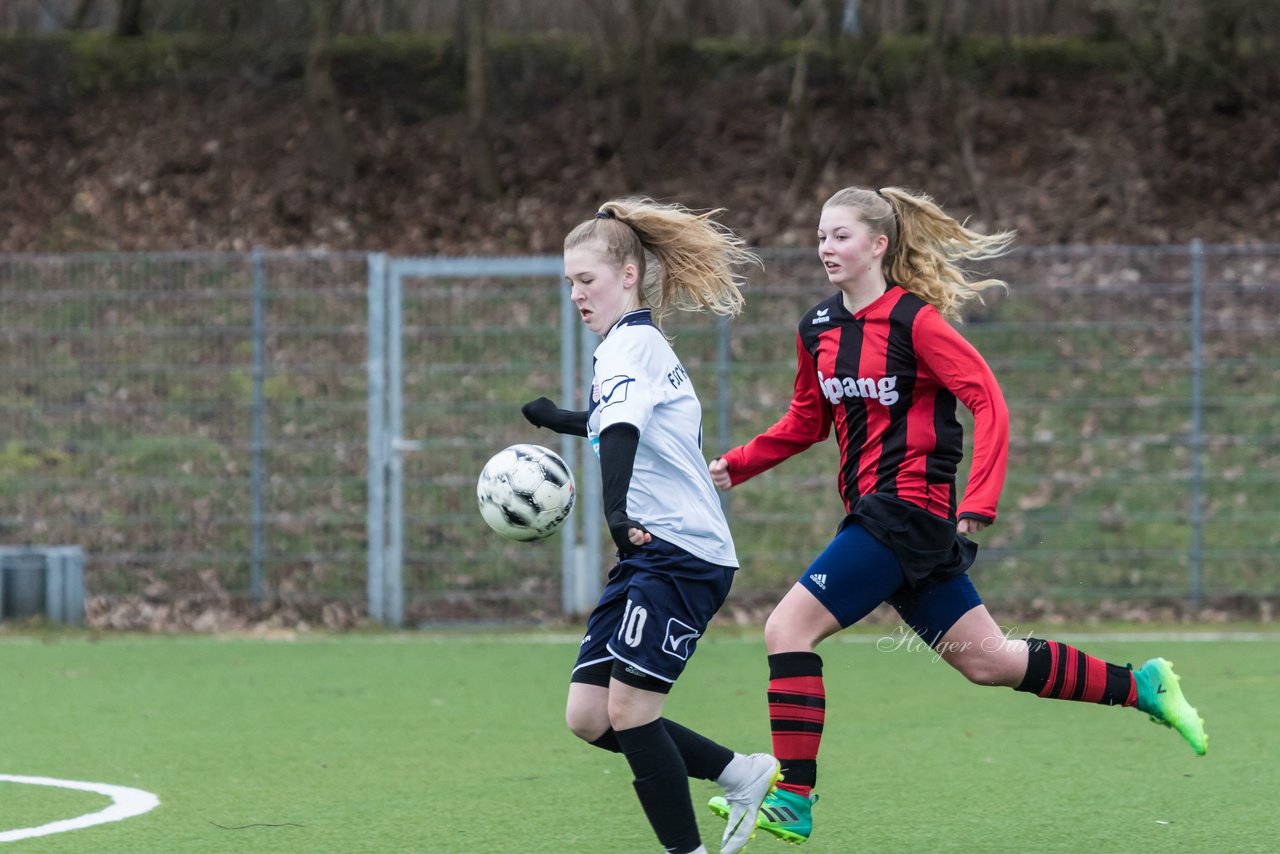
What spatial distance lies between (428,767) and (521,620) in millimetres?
4574

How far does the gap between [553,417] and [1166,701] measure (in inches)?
82.7

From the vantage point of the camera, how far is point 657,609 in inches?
165

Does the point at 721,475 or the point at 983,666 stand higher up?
the point at 721,475

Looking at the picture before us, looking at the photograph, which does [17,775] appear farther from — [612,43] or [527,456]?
[612,43]

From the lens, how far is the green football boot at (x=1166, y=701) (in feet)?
17.0

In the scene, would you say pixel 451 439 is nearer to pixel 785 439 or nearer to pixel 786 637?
pixel 785 439

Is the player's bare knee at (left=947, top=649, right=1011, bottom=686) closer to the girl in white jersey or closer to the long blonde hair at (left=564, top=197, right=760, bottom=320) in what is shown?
the girl in white jersey

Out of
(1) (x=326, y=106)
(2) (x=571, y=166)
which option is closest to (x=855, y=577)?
(2) (x=571, y=166)

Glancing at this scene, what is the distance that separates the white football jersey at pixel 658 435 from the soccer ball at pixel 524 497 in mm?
327

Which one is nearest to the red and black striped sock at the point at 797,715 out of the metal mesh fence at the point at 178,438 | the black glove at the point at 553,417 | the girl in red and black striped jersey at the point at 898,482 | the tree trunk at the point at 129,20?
the girl in red and black striped jersey at the point at 898,482

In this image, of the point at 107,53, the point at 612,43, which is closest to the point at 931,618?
the point at 612,43

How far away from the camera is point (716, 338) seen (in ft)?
35.9

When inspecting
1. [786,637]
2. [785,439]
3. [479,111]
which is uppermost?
[479,111]

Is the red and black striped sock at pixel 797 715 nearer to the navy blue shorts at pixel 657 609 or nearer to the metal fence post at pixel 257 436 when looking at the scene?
the navy blue shorts at pixel 657 609
